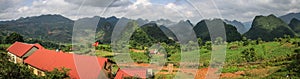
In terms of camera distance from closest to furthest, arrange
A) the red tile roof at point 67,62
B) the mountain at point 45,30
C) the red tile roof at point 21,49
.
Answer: the red tile roof at point 67,62
the red tile roof at point 21,49
the mountain at point 45,30

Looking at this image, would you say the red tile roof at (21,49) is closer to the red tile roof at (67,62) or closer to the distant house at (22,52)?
the distant house at (22,52)

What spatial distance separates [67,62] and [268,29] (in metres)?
43.1

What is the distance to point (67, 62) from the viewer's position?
15.7 meters

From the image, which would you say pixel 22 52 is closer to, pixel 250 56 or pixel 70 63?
pixel 70 63

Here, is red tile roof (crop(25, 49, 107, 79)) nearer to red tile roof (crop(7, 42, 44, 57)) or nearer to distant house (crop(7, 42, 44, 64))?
distant house (crop(7, 42, 44, 64))

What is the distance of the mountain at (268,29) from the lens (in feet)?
162

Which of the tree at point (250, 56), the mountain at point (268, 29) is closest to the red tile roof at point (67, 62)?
the tree at point (250, 56)

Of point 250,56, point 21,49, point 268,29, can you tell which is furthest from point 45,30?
point 250,56

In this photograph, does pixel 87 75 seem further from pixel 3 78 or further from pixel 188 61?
pixel 188 61

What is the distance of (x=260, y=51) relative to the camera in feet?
81.8

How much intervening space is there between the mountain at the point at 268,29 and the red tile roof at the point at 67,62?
120 ft

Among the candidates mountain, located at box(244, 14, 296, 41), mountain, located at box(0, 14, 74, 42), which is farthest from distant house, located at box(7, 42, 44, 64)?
mountain, located at box(0, 14, 74, 42)

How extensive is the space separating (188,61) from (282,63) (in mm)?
6189

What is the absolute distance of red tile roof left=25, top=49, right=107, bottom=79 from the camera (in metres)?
13.3
